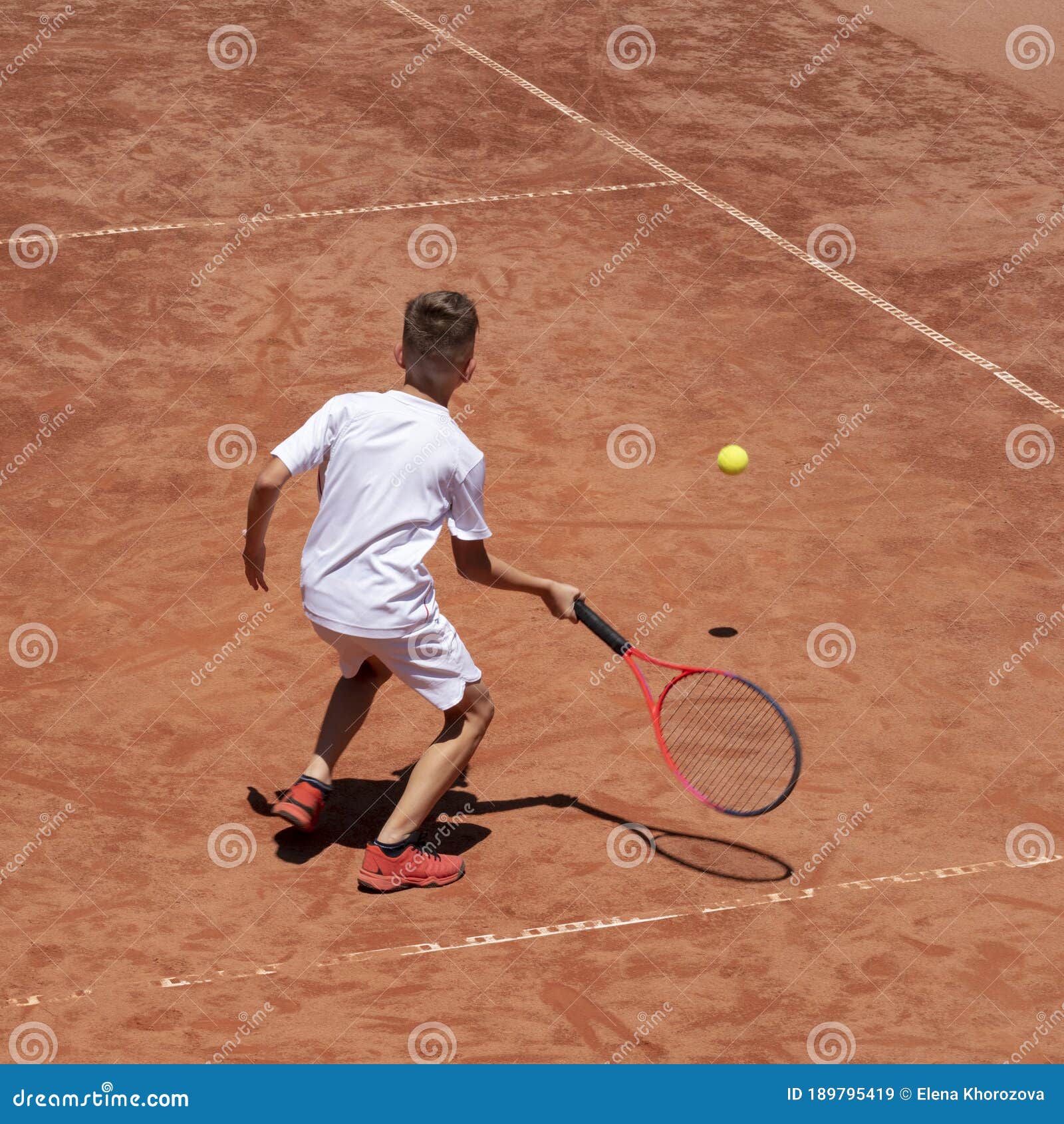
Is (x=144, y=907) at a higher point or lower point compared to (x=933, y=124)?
lower

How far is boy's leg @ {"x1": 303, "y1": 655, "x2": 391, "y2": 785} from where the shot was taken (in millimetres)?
6465

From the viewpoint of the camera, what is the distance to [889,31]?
696 inches

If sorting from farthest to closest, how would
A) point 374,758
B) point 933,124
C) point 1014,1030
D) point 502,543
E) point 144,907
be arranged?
point 933,124, point 502,543, point 374,758, point 144,907, point 1014,1030

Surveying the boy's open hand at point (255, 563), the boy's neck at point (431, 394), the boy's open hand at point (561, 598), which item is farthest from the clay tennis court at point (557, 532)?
the boy's neck at point (431, 394)

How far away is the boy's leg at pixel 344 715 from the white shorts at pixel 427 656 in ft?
1.10

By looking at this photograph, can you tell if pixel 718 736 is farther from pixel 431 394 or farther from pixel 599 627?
pixel 431 394

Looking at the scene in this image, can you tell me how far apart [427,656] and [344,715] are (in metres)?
0.62

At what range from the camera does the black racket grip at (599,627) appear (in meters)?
6.27

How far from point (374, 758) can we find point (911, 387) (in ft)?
16.9

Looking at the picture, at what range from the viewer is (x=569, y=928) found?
6148 millimetres

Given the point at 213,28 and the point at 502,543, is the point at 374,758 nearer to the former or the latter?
the point at 502,543

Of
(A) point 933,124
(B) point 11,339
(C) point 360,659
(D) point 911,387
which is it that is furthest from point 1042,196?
(C) point 360,659

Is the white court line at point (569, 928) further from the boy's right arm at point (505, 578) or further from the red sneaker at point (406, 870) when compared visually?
the boy's right arm at point (505, 578)

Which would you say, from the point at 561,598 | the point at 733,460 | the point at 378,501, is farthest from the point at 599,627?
the point at 733,460
